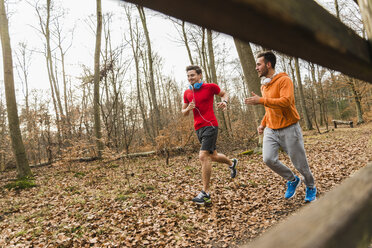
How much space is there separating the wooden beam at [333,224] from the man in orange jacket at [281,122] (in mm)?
2643

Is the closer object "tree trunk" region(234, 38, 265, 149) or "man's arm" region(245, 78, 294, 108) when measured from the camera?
"man's arm" region(245, 78, 294, 108)

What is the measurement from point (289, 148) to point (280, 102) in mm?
739

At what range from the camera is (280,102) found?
3.06 m

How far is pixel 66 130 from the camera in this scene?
46.8ft

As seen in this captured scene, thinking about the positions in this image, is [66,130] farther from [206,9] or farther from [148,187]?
[206,9]

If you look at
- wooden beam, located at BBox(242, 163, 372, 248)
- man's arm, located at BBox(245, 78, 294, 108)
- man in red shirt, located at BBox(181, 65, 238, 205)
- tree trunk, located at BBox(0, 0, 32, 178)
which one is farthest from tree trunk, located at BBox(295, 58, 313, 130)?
wooden beam, located at BBox(242, 163, 372, 248)

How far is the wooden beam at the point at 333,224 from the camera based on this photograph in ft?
1.18

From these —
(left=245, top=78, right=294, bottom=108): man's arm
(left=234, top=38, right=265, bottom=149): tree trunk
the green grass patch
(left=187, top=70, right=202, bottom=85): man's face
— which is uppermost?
(left=234, top=38, right=265, bottom=149): tree trunk

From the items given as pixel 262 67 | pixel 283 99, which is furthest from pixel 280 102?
pixel 262 67

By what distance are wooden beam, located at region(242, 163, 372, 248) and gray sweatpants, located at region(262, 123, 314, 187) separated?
293 centimetres

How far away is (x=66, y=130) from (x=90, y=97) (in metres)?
11.2

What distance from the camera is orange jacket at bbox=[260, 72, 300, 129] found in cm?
306

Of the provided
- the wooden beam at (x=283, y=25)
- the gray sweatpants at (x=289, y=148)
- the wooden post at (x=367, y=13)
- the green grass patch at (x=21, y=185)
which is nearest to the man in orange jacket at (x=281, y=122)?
the gray sweatpants at (x=289, y=148)

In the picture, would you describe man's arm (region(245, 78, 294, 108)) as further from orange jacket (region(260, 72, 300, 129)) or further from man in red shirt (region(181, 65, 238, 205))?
man in red shirt (region(181, 65, 238, 205))
